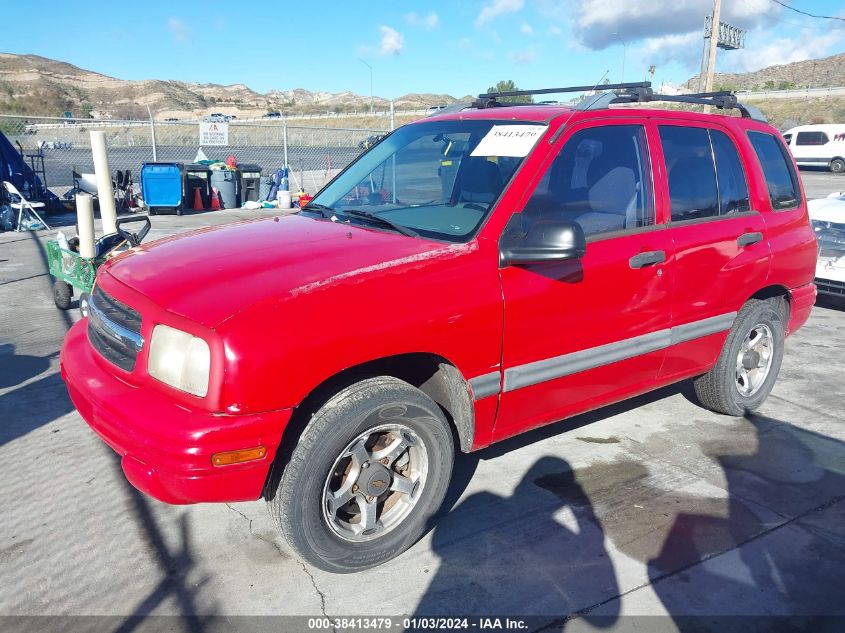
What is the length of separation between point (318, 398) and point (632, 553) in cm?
165

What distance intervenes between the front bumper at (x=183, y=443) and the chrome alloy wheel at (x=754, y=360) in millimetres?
3461

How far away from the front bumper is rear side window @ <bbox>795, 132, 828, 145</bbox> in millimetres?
34994

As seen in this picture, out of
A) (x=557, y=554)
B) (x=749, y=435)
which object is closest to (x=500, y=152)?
(x=557, y=554)

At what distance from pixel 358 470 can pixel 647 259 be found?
6.25 feet

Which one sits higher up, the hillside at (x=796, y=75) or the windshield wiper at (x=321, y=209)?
the hillside at (x=796, y=75)

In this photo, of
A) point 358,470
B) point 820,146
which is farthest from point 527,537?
point 820,146

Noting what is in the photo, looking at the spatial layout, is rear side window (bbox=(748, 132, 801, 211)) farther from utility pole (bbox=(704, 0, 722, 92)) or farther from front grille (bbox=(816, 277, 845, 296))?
utility pole (bbox=(704, 0, 722, 92))

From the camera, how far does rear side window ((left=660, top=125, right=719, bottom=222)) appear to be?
12.9 feet

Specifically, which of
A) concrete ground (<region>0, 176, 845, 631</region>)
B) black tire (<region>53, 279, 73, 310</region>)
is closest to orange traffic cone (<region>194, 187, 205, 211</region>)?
black tire (<region>53, 279, 73, 310</region>)

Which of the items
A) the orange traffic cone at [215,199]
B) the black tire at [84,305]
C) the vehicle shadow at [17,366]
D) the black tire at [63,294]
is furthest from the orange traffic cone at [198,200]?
the vehicle shadow at [17,366]

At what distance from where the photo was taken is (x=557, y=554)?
10.4 ft

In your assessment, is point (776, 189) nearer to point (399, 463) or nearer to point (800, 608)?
point (800, 608)

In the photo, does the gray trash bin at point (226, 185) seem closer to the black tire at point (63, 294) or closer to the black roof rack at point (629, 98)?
the black tire at point (63, 294)

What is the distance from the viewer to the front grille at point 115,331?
9.29ft
